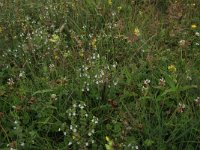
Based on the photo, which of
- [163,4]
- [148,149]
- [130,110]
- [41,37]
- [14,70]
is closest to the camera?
[148,149]

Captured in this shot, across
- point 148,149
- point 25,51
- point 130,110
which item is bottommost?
point 148,149

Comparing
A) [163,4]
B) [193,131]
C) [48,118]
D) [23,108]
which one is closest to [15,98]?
[23,108]

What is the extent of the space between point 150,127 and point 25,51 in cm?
127

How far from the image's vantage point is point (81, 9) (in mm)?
3717

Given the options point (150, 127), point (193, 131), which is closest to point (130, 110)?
point (150, 127)

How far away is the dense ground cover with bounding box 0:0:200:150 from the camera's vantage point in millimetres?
2342

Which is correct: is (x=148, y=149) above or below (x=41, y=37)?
below

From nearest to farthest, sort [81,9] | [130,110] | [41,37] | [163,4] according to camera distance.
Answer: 1. [130,110]
2. [41,37]
3. [81,9]
4. [163,4]

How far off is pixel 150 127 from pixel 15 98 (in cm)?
101

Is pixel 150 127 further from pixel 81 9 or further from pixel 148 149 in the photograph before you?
pixel 81 9

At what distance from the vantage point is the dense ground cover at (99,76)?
234 centimetres

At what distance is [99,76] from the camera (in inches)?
104

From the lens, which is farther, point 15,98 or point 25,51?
point 25,51

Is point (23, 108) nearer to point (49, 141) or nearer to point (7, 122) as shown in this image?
point (7, 122)
